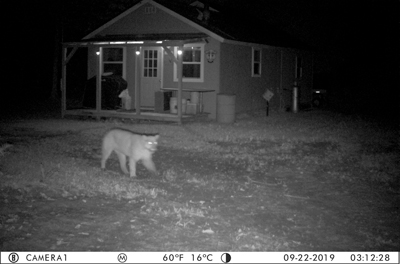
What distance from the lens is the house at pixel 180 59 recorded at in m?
18.6

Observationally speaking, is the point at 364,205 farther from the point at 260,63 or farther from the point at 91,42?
the point at 260,63

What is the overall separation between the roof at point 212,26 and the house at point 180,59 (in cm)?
4

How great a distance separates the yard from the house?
4872 millimetres

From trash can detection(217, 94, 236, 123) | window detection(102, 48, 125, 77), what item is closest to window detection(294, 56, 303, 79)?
trash can detection(217, 94, 236, 123)

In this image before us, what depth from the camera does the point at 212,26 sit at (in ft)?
65.4

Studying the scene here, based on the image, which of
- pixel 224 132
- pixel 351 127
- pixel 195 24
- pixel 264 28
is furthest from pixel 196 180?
pixel 264 28

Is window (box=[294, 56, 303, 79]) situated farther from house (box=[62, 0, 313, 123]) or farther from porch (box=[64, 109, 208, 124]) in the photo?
porch (box=[64, 109, 208, 124])

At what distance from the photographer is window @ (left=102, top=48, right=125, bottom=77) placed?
2152cm

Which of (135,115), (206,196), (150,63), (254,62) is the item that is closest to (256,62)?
(254,62)

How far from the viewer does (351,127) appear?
17.5m

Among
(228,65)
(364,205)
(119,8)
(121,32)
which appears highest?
(119,8)

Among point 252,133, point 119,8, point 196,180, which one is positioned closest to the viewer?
point 196,180

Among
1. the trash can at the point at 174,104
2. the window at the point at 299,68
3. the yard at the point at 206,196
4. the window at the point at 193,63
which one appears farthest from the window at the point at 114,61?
the window at the point at 299,68

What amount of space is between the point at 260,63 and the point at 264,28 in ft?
16.1
